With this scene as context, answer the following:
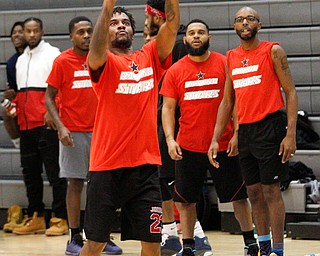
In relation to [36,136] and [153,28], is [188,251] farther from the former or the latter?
[36,136]

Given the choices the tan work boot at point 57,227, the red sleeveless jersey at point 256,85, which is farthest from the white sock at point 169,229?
the tan work boot at point 57,227

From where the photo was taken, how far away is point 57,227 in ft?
30.9

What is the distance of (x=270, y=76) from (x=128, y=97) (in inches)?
69.5

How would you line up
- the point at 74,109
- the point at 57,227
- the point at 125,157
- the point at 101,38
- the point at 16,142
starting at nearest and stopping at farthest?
the point at 101,38 < the point at 125,157 < the point at 74,109 < the point at 57,227 < the point at 16,142

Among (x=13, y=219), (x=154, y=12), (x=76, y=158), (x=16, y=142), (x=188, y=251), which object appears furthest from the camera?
(x=16, y=142)

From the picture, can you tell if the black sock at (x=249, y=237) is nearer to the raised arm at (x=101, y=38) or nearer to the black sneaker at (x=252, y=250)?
the black sneaker at (x=252, y=250)

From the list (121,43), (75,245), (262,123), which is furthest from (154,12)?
(75,245)

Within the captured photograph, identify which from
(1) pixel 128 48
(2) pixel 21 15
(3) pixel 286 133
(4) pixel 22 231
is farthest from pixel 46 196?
(1) pixel 128 48

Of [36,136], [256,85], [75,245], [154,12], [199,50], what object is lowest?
[75,245]

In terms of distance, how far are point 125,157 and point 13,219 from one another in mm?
4615

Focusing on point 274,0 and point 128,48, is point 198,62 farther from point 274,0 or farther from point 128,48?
point 274,0

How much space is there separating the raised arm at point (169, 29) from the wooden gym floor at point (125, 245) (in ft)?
8.47

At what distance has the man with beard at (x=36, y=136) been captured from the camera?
9492 mm

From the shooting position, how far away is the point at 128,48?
571 centimetres
